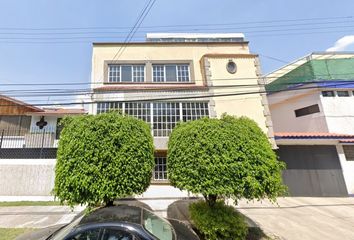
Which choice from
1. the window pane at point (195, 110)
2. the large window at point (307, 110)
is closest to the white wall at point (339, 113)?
the large window at point (307, 110)

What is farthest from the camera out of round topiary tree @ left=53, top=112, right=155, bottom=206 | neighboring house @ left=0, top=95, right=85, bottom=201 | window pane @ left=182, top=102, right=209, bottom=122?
window pane @ left=182, top=102, right=209, bottom=122

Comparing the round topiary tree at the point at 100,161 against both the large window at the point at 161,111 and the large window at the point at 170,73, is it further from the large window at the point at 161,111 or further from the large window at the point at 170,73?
the large window at the point at 170,73

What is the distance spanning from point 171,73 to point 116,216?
10789 mm

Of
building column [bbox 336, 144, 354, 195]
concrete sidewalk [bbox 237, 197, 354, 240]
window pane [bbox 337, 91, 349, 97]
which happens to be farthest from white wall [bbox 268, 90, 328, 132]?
concrete sidewalk [bbox 237, 197, 354, 240]

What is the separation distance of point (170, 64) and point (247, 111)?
6.01 meters

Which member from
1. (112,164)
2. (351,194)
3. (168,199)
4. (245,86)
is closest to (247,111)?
(245,86)

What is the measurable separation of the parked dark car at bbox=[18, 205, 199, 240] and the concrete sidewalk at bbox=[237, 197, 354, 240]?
4.42m

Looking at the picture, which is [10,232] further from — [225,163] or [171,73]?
[171,73]

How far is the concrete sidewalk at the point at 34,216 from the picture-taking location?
677 cm

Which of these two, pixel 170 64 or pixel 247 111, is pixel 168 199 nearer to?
pixel 247 111

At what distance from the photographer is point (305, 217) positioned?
7.72 meters

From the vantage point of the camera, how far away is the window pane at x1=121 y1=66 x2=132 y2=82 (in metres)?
12.5

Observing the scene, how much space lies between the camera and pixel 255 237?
18.9 ft

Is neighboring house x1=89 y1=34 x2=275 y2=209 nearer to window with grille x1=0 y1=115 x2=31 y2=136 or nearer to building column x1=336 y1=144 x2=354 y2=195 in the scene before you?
building column x1=336 y1=144 x2=354 y2=195
